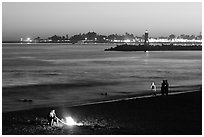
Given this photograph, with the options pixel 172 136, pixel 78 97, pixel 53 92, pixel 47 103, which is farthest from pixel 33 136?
pixel 53 92

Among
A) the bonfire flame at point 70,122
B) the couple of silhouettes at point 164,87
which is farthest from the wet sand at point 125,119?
the couple of silhouettes at point 164,87

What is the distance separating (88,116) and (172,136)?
378 centimetres

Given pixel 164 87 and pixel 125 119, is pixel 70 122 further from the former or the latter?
pixel 164 87

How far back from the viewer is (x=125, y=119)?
38.2ft

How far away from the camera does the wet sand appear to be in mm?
10164

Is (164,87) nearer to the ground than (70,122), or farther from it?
farther from it

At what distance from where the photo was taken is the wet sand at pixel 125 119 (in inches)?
400

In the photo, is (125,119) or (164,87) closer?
(125,119)

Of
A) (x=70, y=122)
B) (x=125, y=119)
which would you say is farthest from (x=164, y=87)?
(x=70, y=122)

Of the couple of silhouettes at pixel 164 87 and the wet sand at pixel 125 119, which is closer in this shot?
the wet sand at pixel 125 119

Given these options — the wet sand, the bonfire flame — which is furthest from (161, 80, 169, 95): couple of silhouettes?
the bonfire flame

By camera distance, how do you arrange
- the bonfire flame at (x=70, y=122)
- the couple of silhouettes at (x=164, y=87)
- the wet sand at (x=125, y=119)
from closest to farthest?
the wet sand at (x=125, y=119) < the bonfire flame at (x=70, y=122) < the couple of silhouettes at (x=164, y=87)

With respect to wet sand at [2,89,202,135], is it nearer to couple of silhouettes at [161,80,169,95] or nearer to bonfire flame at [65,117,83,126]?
bonfire flame at [65,117,83,126]

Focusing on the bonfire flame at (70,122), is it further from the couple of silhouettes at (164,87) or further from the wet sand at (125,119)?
the couple of silhouettes at (164,87)
